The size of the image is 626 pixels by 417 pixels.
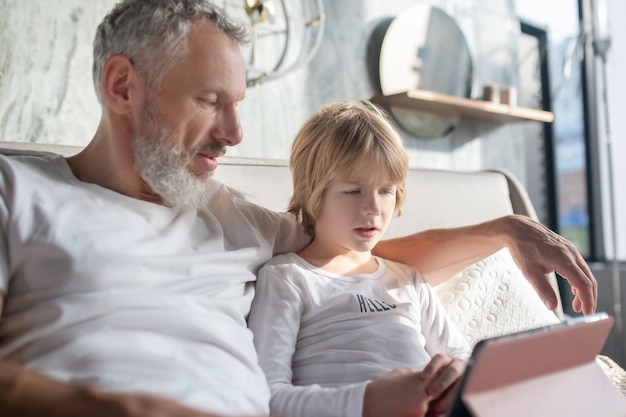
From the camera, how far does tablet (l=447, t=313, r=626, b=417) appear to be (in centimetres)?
84

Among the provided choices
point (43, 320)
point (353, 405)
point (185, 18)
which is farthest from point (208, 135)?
point (353, 405)

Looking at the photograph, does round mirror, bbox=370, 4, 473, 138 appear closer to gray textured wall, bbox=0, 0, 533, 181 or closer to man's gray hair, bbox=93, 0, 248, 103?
gray textured wall, bbox=0, 0, 533, 181

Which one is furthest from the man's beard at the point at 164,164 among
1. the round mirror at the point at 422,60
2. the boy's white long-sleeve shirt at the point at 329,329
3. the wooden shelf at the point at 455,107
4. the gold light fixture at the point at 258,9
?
the round mirror at the point at 422,60

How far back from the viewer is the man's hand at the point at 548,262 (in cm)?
125

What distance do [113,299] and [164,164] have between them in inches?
11.6

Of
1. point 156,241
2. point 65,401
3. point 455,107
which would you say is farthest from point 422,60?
point 65,401

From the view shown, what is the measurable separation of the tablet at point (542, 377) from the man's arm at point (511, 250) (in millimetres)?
232

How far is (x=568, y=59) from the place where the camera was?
364cm

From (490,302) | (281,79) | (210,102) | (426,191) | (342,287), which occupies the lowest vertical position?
(490,302)

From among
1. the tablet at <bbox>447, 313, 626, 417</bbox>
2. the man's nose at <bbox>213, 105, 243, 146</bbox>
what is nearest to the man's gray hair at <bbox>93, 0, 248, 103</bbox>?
the man's nose at <bbox>213, 105, 243, 146</bbox>

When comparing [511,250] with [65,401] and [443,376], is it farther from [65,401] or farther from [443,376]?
[65,401]

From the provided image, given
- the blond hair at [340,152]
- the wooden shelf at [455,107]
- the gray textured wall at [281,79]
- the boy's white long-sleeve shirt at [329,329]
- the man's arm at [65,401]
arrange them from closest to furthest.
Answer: the man's arm at [65,401], the boy's white long-sleeve shirt at [329,329], the blond hair at [340,152], the gray textured wall at [281,79], the wooden shelf at [455,107]

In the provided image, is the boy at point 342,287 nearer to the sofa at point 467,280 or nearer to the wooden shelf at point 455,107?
the sofa at point 467,280

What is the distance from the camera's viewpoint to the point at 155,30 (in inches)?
47.9
